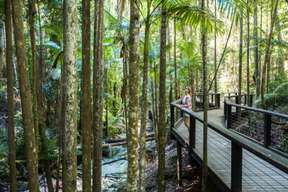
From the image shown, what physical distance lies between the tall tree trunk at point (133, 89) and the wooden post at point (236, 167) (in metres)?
1.34

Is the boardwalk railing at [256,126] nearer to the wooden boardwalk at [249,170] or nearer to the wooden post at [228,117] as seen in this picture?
the wooden post at [228,117]

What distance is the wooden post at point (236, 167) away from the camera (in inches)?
189

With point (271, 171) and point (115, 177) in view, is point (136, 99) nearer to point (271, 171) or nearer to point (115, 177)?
point (271, 171)

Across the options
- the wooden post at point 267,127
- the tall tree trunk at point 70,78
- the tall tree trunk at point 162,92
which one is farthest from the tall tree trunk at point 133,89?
the wooden post at point 267,127

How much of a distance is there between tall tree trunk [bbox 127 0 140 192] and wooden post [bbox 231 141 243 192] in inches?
52.9

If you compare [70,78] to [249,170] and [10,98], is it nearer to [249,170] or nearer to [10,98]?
[10,98]

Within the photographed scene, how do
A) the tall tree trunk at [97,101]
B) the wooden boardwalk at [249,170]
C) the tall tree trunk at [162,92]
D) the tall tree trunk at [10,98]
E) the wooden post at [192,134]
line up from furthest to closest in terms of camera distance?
the wooden post at [192,134], the tall tree trunk at [97,101], the tall tree trunk at [162,92], the tall tree trunk at [10,98], the wooden boardwalk at [249,170]

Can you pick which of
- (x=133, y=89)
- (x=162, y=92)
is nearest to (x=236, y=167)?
(x=133, y=89)

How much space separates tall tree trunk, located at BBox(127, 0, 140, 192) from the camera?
4.50 metres

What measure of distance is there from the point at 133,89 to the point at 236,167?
5.79 ft

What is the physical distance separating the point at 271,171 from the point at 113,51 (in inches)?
352

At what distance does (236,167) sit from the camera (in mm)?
4812

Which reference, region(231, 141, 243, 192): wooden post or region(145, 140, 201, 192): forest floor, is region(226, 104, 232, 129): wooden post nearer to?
Result: region(145, 140, 201, 192): forest floor

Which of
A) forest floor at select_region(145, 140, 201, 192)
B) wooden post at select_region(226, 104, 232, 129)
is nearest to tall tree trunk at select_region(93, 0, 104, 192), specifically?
forest floor at select_region(145, 140, 201, 192)
